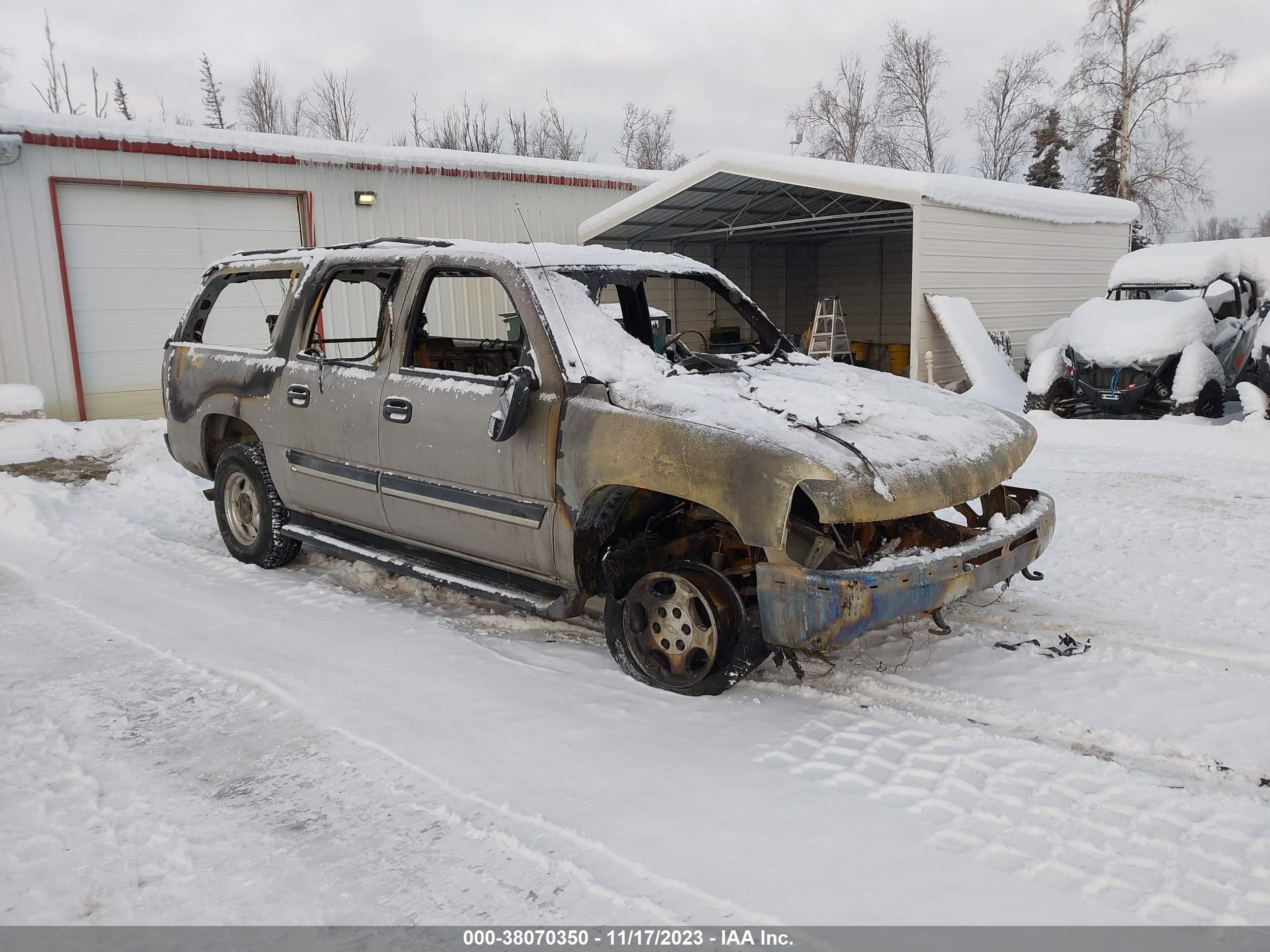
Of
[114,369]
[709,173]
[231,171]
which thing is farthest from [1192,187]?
[114,369]

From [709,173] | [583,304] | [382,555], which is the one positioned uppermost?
[709,173]

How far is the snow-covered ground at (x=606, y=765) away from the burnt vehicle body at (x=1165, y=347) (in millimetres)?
5986

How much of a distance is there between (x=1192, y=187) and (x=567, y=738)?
108 ft

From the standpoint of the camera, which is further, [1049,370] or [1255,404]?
[1049,370]

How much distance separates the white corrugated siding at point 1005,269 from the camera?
13.5 m

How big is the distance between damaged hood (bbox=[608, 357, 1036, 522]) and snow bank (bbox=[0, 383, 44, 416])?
9.76 meters

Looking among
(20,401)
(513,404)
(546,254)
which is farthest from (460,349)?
(20,401)

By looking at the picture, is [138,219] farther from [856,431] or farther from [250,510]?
[856,431]

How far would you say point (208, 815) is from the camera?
3.09 m

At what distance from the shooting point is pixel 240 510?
607cm

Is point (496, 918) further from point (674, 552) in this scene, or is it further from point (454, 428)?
point (454, 428)

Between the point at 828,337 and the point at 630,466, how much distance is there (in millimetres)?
13721

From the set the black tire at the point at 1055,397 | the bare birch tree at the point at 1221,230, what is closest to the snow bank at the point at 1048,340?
the black tire at the point at 1055,397

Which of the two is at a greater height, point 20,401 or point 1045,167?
point 1045,167
